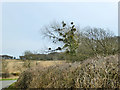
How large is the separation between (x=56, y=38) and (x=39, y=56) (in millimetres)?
3633

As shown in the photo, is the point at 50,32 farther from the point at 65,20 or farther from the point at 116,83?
the point at 116,83

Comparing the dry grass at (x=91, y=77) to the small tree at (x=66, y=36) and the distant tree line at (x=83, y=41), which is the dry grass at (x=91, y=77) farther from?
the small tree at (x=66, y=36)

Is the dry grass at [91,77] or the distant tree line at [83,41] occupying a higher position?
the distant tree line at [83,41]

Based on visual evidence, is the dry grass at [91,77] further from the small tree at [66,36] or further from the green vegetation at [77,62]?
the small tree at [66,36]

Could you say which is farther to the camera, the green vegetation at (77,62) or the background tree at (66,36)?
the background tree at (66,36)

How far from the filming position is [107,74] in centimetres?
333

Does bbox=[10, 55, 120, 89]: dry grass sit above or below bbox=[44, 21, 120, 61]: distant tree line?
below

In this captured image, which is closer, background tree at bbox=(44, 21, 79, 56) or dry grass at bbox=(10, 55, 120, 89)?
dry grass at bbox=(10, 55, 120, 89)

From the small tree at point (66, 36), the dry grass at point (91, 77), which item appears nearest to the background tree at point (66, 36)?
the small tree at point (66, 36)

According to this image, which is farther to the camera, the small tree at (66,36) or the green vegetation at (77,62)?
the small tree at (66,36)

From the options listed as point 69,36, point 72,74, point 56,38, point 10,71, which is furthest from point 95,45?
point 10,71

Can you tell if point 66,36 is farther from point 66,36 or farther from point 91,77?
point 91,77

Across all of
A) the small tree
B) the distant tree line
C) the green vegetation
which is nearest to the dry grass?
the green vegetation

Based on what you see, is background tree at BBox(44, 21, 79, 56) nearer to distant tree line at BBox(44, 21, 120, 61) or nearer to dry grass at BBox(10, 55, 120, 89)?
distant tree line at BBox(44, 21, 120, 61)
